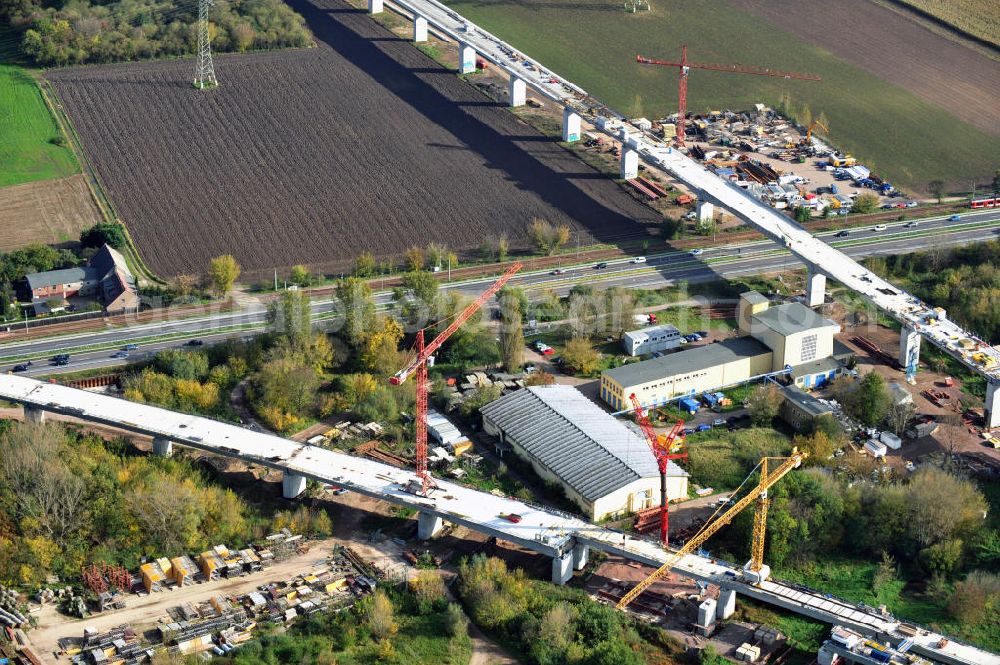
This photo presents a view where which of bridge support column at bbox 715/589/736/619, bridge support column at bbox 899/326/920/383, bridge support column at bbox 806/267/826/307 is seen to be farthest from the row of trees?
bridge support column at bbox 715/589/736/619

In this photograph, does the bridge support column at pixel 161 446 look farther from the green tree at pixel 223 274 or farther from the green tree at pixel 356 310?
the green tree at pixel 223 274

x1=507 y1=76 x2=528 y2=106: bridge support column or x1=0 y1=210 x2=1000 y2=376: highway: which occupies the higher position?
x1=507 y1=76 x2=528 y2=106: bridge support column

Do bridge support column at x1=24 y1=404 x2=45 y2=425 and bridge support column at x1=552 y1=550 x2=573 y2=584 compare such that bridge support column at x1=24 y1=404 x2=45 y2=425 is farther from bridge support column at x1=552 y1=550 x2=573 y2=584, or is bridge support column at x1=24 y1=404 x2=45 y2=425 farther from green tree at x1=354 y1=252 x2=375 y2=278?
bridge support column at x1=552 y1=550 x2=573 y2=584

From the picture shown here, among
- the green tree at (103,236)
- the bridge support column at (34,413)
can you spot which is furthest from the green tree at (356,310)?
the green tree at (103,236)

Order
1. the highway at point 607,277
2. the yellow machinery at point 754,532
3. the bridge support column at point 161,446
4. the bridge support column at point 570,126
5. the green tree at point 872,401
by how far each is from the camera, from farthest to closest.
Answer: the bridge support column at point 570,126
the highway at point 607,277
the green tree at point 872,401
the bridge support column at point 161,446
the yellow machinery at point 754,532

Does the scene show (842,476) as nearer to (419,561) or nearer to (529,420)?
(529,420)

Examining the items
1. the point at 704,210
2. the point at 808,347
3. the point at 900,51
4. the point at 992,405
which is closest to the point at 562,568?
the point at 808,347

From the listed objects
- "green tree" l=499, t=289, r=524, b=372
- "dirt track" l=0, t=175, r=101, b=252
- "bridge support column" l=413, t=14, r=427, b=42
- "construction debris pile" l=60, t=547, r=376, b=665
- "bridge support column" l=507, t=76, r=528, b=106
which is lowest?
"construction debris pile" l=60, t=547, r=376, b=665
